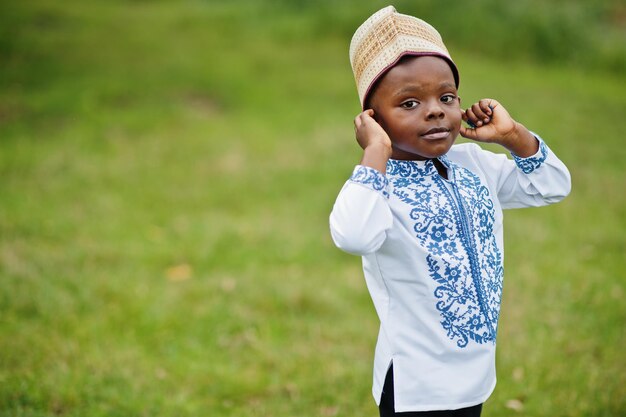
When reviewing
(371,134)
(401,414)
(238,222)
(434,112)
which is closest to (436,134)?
(434,112)

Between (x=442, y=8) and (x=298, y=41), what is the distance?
2.70m

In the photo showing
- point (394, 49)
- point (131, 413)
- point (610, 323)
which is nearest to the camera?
point (394, 49)

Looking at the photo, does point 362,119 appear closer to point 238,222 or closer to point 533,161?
point 533,161

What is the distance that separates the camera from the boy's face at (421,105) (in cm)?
205

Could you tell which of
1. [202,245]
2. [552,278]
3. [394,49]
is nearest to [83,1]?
[202,245]

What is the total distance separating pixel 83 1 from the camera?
1390 centimetres

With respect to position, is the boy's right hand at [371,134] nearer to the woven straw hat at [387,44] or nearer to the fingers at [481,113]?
the woven straw hat at [387,44]

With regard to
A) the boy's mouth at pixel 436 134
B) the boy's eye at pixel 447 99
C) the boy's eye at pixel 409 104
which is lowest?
the boy's mouth at pixel 436 134

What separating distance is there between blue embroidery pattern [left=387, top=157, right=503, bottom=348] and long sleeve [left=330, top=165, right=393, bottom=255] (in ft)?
0.53

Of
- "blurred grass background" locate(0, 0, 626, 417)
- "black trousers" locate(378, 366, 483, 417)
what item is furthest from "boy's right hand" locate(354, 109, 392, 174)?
"blurred grass background" locate(0, 0, 626, 417)

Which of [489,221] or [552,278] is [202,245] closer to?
[552,278]

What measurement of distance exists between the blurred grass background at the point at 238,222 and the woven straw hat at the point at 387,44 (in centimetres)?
210

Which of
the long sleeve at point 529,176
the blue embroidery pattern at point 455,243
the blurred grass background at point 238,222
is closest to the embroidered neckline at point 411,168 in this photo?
the blue embroidery pattern at point 455,243

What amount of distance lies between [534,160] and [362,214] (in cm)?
70
